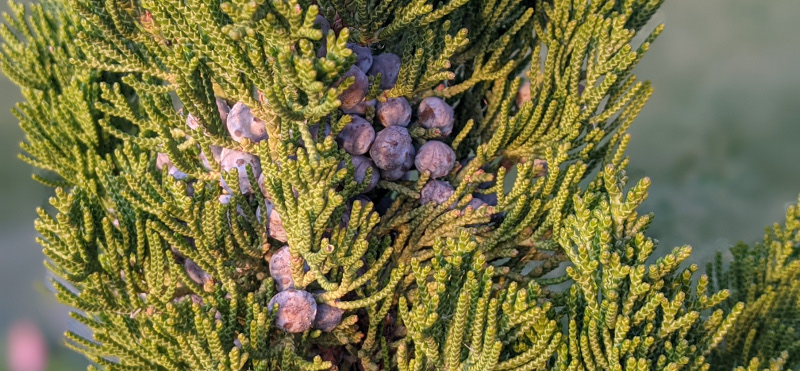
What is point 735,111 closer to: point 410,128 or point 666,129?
point 666,129

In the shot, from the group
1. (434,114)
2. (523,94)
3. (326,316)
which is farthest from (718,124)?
(326,316)

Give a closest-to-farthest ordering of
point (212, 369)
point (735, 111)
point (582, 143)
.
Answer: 1. point (212, 369)
2. point (582, 143)
3. point (735, 111)

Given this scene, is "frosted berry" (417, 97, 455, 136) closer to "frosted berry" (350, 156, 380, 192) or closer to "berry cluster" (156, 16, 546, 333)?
"berry cluster" (156, 16, 546, 333)

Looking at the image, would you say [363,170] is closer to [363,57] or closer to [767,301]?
[363,57]

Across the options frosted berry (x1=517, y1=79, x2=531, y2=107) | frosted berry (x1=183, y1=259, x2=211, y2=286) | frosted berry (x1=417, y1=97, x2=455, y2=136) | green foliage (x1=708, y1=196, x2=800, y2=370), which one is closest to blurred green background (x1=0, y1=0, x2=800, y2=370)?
green foliage (x1=708, y1=196, x2=800, y2=370)

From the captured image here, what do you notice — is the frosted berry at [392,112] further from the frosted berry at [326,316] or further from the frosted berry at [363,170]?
the frosted berry at [326,316]

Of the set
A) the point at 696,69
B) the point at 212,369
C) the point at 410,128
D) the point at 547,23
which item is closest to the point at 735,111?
the point at 696,69
